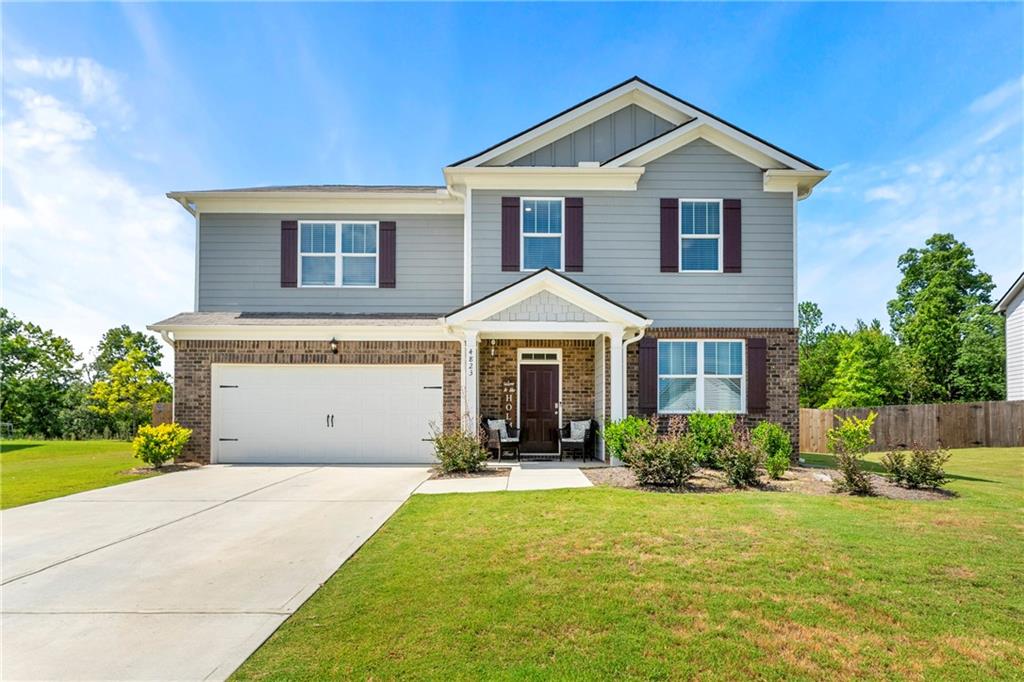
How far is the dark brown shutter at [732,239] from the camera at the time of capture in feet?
44.6

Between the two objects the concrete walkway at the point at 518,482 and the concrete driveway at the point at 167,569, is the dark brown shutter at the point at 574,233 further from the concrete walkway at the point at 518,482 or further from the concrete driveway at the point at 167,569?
the concrete driveway at the point at 167,569

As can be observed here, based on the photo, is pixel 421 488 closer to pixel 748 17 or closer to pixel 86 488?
pixel 86 488

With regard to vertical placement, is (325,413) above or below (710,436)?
above

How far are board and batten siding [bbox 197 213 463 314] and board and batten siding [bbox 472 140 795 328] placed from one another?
133 cm

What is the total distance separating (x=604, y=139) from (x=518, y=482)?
8708 millimetres

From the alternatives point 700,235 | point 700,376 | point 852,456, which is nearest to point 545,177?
point 700,235

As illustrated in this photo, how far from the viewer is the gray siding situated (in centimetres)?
1420

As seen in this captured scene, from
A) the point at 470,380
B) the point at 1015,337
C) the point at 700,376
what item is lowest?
the point at 470,380

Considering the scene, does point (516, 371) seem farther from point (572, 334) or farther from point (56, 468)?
point (56, 468)

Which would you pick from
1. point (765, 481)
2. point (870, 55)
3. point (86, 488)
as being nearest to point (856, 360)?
point (870, 55)

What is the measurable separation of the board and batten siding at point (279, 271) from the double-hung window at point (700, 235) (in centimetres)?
531

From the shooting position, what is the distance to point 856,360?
32.4 metres

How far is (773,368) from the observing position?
13570 millimetres

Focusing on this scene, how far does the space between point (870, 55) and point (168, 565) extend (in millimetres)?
17317
